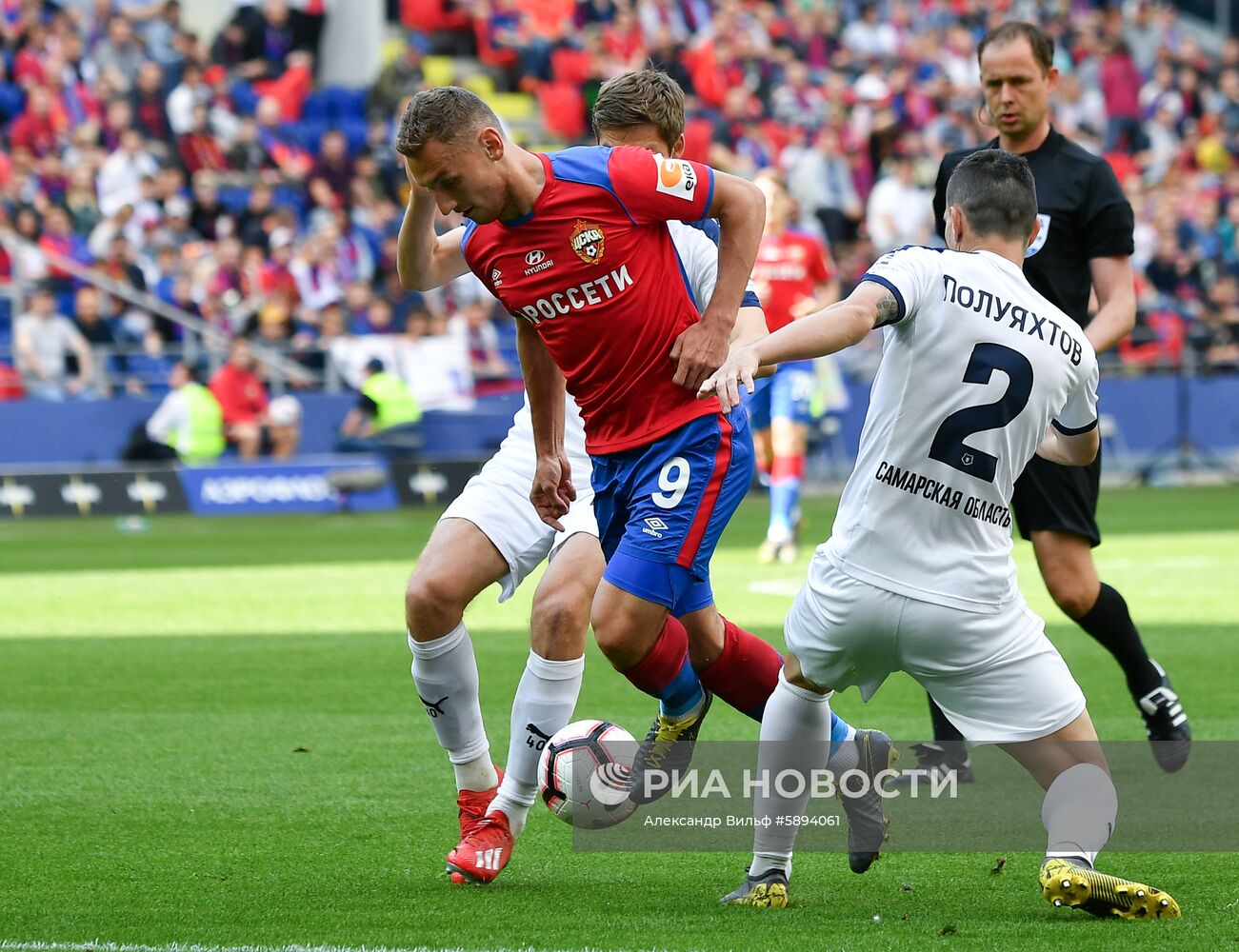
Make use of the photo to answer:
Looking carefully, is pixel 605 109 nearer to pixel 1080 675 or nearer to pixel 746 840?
pixel 746 840

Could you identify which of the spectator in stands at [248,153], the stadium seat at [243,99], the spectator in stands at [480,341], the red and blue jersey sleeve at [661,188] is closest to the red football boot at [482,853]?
the red and blue jersey sleeve at [661,188]

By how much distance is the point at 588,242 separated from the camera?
4965mm

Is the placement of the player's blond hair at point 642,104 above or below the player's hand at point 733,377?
above

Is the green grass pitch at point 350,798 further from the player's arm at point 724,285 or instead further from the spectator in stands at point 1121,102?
the spectator in stands at point 1121,102

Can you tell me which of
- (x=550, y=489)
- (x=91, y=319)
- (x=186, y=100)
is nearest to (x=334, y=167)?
(x=186, y=100)

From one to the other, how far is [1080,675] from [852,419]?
13919 millimetres

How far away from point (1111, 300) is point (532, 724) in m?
2.49

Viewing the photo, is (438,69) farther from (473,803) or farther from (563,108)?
(473,803)

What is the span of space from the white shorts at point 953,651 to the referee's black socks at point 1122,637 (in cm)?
197

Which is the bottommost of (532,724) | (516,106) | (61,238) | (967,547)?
(61,238)

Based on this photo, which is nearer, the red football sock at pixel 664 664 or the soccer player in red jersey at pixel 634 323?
the soccer player in red jersey at pixel 634 323

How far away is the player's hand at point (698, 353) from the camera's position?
4.96 m

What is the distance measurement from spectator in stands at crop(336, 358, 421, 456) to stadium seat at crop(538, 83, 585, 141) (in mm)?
7360

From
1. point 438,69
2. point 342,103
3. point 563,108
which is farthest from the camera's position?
point 438,69
